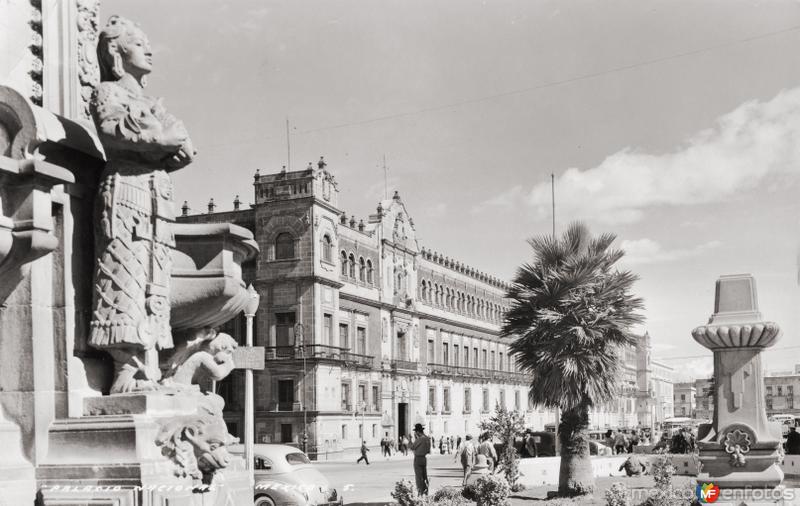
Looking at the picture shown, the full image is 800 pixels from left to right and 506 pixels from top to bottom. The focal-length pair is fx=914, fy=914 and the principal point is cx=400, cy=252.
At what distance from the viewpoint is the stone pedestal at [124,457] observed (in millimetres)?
4617

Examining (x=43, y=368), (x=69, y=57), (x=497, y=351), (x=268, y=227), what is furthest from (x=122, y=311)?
(x=497, y=351)

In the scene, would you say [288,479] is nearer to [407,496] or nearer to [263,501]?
[263,501]

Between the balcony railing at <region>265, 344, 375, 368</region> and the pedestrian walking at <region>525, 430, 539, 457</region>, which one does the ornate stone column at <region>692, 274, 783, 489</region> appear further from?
A: the balcony railing at <region>265, 344, 375, 368</region>

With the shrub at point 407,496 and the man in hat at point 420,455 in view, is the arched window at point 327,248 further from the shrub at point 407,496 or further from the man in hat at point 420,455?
the shrub at point 407,496

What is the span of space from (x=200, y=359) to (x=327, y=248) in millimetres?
46137

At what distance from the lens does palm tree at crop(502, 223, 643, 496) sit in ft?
60.2

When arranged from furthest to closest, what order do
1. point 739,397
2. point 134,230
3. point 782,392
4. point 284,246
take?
point 782,392, point 284,246, point 739,397, point 134,230

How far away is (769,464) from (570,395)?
26.9 ft

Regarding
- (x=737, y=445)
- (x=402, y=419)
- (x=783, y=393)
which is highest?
(x=737, y=445)

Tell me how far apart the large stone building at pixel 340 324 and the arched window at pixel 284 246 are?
55mm

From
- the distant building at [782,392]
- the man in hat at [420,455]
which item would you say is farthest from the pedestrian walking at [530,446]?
the distant building at [782,392]

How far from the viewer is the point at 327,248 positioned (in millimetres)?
51656

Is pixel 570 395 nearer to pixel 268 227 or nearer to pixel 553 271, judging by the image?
pixel 553 271

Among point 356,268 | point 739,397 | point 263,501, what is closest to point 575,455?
point 263,501
